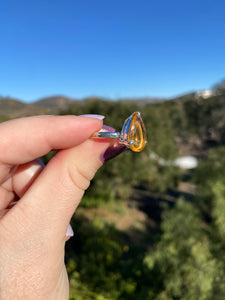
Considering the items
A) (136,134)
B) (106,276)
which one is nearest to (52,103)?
(136,134)

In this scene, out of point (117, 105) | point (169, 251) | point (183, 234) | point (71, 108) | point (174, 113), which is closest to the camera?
point (169, 251)

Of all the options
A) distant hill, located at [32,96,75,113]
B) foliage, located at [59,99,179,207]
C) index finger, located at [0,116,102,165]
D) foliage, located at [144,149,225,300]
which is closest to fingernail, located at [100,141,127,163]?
index finger, located at [0,116,102,165]

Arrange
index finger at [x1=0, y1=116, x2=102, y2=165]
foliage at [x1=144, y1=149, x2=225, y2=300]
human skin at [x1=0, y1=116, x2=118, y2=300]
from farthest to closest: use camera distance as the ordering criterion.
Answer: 1. foliage at [x1=144, y1=149, x2=225, y2=300]
2. index finger at [x1=0, y1=116, x2=102, y2=165]
3. human skin at [x1=0, y1=116, x2=118, y2=300]

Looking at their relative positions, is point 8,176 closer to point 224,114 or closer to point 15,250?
point 15,250

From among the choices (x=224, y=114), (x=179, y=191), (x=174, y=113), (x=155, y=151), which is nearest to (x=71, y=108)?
(x=155, y=151)

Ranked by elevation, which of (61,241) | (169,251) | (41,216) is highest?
(41,216)

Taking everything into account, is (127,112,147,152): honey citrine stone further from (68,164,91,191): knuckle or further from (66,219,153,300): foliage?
(66,219,153,300): foliage

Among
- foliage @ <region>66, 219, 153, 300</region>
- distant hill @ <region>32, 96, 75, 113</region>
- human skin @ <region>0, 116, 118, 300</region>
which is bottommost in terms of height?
foliage @ <region>66, 219, 153, 300</region>
